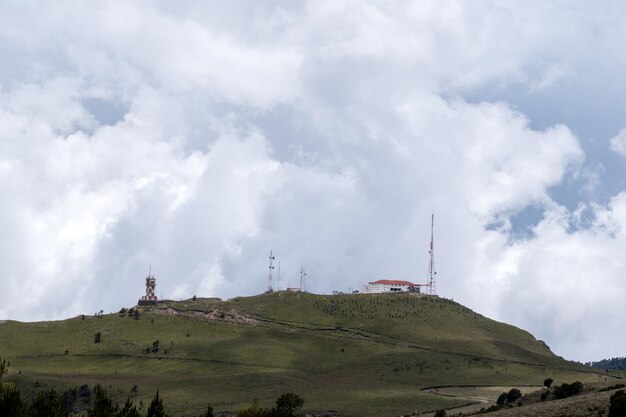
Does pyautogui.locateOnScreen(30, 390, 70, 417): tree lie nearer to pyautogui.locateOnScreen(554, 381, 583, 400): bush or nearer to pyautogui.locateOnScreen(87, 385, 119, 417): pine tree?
pyautogui.locateOnScreen(87, 385, 119, 417): pine tree

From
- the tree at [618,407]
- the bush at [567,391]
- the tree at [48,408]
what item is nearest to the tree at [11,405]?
the tree at [48,408]

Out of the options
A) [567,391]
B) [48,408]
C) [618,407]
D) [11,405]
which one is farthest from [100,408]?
[567,391]

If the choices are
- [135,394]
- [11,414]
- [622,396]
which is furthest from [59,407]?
[135,394]

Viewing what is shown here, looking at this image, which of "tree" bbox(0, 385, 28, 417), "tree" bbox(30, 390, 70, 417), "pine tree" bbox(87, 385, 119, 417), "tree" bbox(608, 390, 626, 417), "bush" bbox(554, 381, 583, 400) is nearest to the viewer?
"tree" bbox(0, 385, 28, 417)

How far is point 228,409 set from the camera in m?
162

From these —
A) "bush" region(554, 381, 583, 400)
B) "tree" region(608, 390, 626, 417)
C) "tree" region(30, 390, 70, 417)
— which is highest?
"bush" region(554, 381, 583, 400)

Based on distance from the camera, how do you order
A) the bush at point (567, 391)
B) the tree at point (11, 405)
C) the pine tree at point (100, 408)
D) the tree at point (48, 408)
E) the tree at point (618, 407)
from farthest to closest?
1. the bush at point (567, 391)
2. the tree at point (48, 408)
3. the tree at point (618, 407)
4. the pine tree at point (100, 408)
5. the tree at point (11, 405)

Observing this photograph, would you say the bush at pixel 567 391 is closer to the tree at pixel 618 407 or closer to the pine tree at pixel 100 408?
the tree at pixel 618 407

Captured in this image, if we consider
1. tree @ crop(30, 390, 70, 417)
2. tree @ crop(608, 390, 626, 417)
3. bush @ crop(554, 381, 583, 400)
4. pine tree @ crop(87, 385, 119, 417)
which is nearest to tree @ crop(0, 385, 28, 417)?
tree @ crop(30, 390, 70, 417)

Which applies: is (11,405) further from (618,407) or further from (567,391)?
(567,391)

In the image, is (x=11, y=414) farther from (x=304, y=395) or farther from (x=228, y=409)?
(x=304, y=395)

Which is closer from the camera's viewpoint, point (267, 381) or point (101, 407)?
point (101, 407)

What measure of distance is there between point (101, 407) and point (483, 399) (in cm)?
11255

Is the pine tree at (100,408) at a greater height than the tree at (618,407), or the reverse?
the tree at (618,407)
